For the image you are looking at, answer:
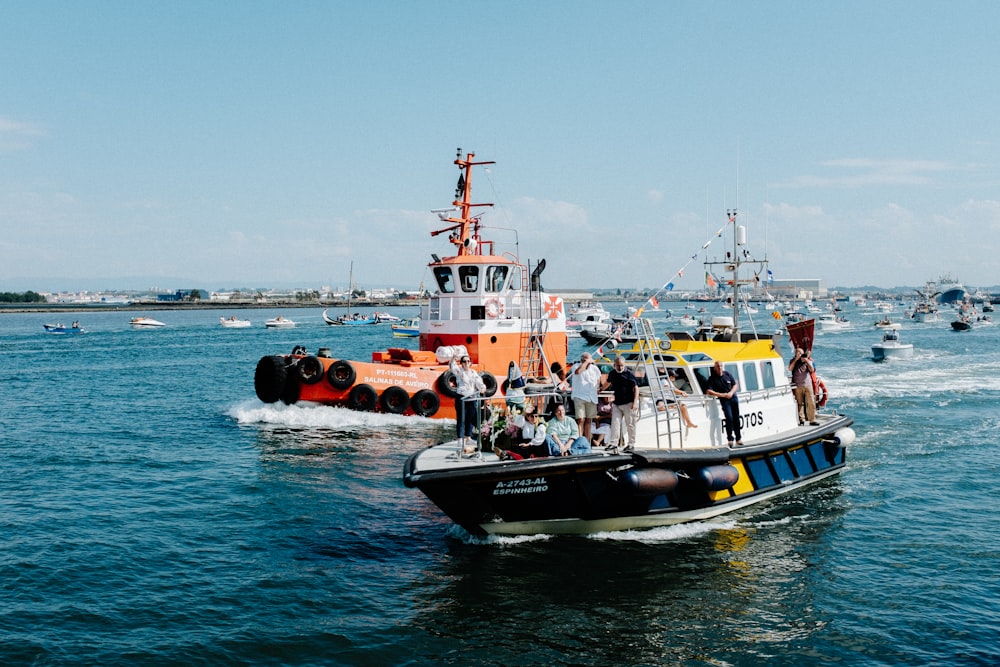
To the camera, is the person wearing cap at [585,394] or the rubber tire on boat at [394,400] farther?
the rubber tire on boat at [394,400]

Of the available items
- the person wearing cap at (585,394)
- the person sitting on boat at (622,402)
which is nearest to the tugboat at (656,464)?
the person sitting on boat at (622,402)

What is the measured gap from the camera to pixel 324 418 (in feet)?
74.6

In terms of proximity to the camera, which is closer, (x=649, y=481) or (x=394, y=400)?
(x=649, y=481)

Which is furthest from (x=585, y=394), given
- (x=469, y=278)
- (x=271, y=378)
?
(x=271, y=378)

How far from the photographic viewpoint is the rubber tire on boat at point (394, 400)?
23.0m

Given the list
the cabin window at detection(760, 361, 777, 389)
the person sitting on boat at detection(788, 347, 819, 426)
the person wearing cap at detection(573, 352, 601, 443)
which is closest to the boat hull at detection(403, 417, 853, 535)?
the person wearing cap at detection(573, 352, 601, 443)

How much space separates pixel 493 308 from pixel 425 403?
144 inches

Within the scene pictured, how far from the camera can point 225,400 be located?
98.9 ft

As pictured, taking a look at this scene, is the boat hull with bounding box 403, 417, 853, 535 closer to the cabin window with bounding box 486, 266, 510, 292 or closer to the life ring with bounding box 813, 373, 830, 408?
the life ring with bounding box 813, 373, 830, 408

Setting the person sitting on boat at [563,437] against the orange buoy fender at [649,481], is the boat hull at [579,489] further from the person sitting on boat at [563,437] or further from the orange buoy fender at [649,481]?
the person sitting on boat at [563,437]

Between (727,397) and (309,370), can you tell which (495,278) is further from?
(727,397)

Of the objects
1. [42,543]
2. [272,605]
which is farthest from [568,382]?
[42,543]

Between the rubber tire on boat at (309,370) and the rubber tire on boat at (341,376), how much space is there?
280mm

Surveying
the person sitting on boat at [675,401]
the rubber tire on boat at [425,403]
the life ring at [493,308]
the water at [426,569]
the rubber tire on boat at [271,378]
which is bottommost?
the water at [426,569]
